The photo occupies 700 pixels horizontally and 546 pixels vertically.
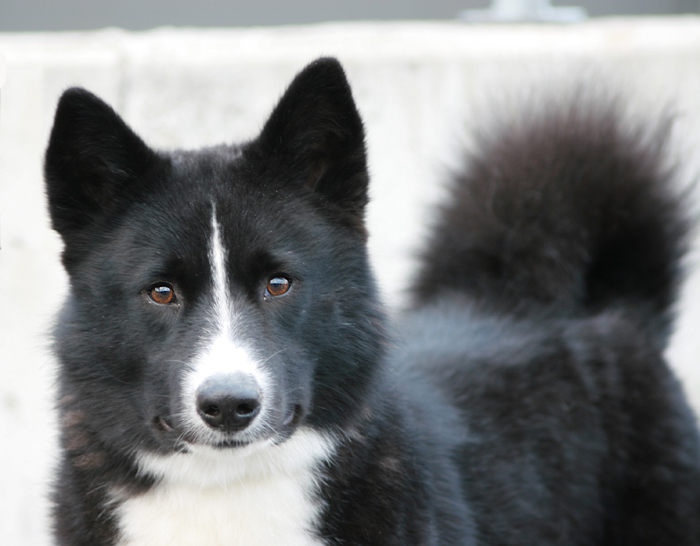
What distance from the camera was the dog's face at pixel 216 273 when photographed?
77.2 inches

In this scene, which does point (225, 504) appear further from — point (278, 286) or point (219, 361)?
point (278, 286)

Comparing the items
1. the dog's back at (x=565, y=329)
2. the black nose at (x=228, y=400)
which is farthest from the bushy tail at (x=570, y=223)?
the black nose at (x=228, y=400)

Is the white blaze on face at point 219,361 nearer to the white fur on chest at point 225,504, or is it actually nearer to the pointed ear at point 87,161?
the white fur on chest at point 225,504

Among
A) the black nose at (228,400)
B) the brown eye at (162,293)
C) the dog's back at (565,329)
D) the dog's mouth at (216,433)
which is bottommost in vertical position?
the dog's back at (565,329)

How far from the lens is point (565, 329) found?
3.06m

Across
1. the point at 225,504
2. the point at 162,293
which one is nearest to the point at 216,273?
the point at 162,293

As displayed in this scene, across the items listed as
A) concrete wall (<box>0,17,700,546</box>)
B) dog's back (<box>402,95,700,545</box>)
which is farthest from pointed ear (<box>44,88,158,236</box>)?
concrete wall (<box>0,17,700,546</box>)

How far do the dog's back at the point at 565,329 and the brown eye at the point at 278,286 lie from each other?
807mm

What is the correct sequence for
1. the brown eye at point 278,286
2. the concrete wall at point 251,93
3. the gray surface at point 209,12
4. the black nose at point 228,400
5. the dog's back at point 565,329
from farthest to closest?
the gray surface at point 209,12 → the concrete wall at point 251,93 → the dog's back at point 565,329 → the brown eye at point 278,286 → the black nose at point 228,400

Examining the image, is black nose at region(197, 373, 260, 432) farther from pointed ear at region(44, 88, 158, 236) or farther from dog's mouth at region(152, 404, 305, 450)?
pointed ear at region(44, 88, 158, 236)

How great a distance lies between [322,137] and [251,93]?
198 centimetres

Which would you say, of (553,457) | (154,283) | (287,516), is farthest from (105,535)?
(553,457)

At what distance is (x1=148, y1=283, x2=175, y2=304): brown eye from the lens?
2035mm

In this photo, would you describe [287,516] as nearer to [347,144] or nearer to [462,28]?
[347,144]
